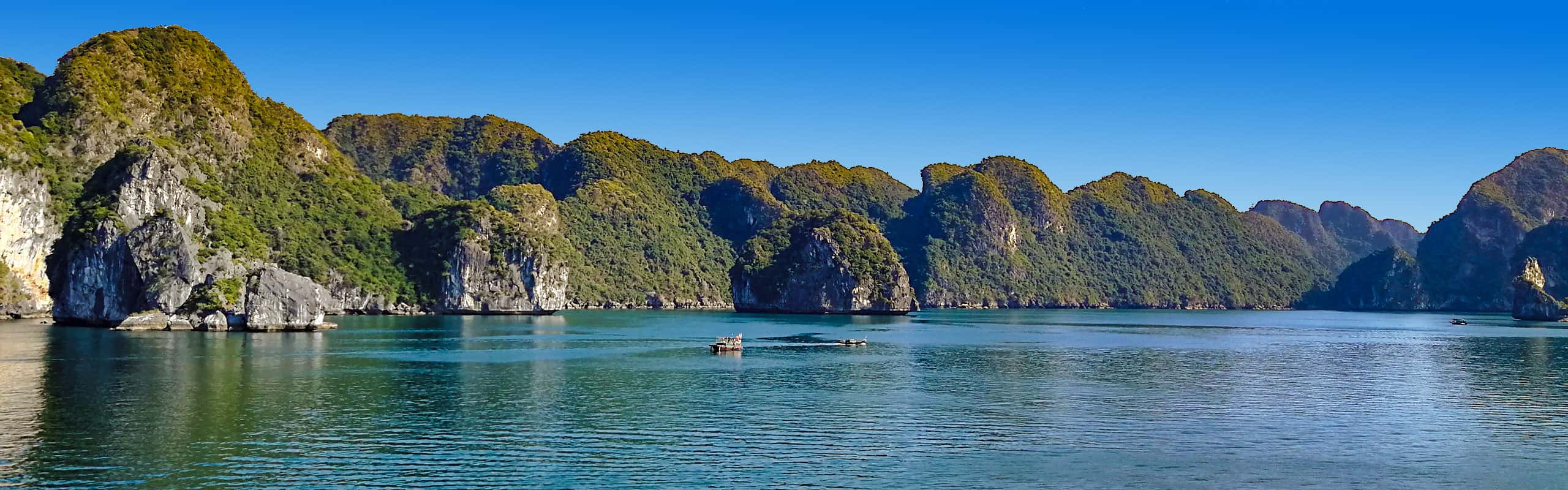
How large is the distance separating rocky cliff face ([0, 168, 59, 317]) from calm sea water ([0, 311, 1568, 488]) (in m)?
57.4

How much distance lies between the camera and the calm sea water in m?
39.2

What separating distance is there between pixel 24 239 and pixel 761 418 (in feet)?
444

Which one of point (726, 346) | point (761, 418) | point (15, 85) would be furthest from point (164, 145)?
point (761, 418)

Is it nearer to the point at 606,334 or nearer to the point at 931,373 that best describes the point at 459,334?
the point at 606,334

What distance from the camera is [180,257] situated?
127188 mm

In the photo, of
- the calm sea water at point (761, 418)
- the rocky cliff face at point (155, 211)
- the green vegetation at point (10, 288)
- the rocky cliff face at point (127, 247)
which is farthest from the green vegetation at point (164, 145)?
the calm sea water at point (761, 418)

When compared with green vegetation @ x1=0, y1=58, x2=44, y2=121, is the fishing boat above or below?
below

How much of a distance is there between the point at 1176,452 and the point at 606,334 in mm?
96199

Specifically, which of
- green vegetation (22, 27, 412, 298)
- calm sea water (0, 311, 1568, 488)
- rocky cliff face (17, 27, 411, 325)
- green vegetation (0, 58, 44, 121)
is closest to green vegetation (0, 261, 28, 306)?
rocky cliff face (17, 27, 411, 325)

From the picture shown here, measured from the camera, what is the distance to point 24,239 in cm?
14875

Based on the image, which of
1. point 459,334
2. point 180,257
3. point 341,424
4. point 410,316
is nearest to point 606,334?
point 459,334

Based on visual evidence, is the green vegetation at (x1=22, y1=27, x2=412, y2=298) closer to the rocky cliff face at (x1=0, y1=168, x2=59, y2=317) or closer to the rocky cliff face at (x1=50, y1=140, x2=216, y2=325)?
the rocky cliff face at (x1=50, y1=140, x2=216, y2=325)

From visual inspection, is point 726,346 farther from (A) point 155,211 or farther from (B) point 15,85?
(B) point 15,85

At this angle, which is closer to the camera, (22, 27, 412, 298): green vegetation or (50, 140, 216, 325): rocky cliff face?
(50, 140, 216, 325): rocky cliff face
